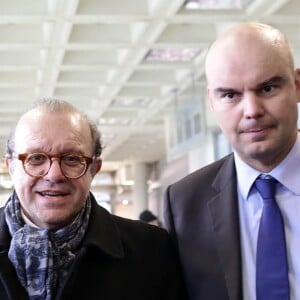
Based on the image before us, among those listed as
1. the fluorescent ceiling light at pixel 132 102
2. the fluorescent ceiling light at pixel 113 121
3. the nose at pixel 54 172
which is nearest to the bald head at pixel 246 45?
the nose at pixel 54 172

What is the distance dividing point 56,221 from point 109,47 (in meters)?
3.70

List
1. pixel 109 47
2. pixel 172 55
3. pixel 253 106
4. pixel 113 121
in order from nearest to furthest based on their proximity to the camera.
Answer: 1. pixel 253 106
2. pixel 109 47
3. pixel 172 55
4. pixel 113 121

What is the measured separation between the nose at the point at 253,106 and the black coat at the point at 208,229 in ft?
1.05

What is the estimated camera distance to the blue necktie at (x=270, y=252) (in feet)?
5.13

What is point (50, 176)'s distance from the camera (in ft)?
5.12

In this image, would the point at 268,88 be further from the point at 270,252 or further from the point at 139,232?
the point at 139,232

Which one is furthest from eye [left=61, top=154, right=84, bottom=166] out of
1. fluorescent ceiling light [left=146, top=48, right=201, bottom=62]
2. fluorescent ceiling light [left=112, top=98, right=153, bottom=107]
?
fluorescent ceiling light [left=112, top=98, right=153, bottom=107]

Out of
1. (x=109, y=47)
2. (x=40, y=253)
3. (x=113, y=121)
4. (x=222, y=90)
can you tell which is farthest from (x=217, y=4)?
(x=113, y=121)

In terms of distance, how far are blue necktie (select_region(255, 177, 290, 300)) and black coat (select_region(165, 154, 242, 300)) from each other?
75mm

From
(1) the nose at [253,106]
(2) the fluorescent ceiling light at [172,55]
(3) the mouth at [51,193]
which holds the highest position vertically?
(2) the fluorescent ceiling light at [172,55]

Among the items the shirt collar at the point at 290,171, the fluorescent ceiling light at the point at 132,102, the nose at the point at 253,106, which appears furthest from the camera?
the fluorescent ceiling light at the point at 132,102

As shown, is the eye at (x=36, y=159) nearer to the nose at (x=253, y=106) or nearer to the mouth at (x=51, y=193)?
the mouth at (x=51, y=193)

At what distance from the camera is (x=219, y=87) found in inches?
61.8

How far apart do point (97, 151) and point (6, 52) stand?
409 cm
